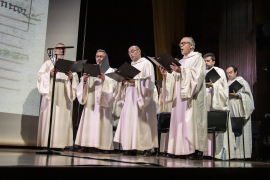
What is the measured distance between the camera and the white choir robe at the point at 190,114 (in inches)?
186

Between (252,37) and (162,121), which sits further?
(252,37)

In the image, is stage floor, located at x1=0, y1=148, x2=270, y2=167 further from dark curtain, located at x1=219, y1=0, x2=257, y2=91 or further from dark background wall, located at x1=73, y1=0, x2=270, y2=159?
dark curtain, located at x1=219, y1=0, x2=257, y2=91

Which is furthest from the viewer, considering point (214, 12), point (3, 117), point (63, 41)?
point (214, 12)

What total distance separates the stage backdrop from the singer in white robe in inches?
84.2

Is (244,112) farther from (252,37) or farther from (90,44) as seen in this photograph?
(90,44)

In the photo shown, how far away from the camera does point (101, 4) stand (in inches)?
345

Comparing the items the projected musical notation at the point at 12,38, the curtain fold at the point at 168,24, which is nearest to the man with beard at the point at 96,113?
the projected musical notation at the point at 12,38

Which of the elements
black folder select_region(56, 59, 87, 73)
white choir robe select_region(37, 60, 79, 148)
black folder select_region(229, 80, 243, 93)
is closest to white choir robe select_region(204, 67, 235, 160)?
black folder select_region(229, 80, 243, 93)

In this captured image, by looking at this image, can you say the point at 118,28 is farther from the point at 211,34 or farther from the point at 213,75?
the point at 213,75

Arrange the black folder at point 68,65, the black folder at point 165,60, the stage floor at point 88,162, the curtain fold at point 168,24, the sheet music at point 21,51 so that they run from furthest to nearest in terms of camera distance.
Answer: the curtain fold at point 168,24, the sheet music at point 21,51, the black folder at point 68,65, the black folder at point 165,60, the stage floor at point 88,162

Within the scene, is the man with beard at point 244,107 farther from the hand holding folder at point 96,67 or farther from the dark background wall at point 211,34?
the hand holding folder at point 96,67

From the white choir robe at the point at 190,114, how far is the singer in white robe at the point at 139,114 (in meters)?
0.60
